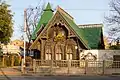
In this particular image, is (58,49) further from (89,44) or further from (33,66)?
(33,66)

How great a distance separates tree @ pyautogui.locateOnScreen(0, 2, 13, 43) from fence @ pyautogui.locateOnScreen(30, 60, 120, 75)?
9648 millimetres

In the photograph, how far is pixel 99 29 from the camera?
162 feet

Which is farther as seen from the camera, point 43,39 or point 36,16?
point 36,16

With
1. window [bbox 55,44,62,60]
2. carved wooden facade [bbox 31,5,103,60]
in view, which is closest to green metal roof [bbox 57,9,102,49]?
carved wooden facade [bbox 31,5,103,60]

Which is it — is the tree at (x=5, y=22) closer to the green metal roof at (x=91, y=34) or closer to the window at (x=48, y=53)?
the window at (x=48, y=53)

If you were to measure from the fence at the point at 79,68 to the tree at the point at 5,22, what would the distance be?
9648 mm

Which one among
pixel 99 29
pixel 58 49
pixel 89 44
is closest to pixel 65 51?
pixel 58 49

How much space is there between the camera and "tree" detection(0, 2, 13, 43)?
142ft

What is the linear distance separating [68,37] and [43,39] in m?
3.91

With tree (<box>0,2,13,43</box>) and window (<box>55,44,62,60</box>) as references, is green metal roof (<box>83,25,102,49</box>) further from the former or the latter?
tree (<box>0,2,13,43</box>)

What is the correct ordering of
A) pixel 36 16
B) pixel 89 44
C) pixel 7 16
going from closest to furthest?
pixel 7 16 → pixel 89 44 → pixel 36 16

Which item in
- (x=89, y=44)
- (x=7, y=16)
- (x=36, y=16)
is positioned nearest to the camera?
(x=7, y=16)

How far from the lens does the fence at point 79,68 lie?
3547 centimetres

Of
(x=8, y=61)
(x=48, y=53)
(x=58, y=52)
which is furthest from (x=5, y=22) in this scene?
(x=8, y=61)
